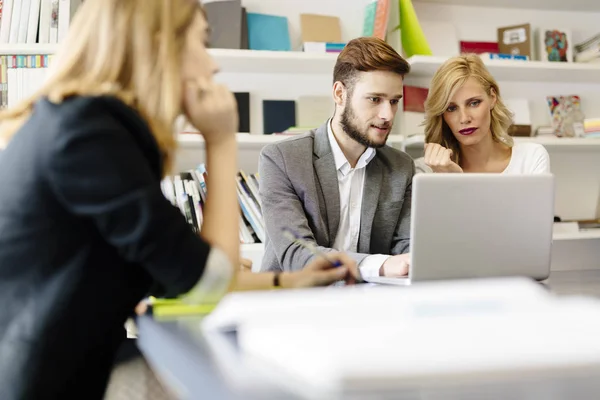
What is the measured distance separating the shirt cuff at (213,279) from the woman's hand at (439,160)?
4.87ft

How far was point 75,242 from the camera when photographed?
725 millimetres

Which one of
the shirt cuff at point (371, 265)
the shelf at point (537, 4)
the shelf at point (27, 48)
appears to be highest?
the shelf at point (537, 4)

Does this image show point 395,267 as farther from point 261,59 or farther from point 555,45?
point 555,45

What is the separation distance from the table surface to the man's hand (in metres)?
0.93

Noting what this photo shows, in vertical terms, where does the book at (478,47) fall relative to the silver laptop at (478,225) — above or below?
above

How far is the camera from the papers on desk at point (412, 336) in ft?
1.27

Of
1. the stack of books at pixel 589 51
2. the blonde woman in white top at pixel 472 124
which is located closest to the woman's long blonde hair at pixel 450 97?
the blonde woman in white top at pixel 472 124

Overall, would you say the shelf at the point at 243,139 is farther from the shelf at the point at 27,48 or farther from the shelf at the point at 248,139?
the shelf at the point at 27,48

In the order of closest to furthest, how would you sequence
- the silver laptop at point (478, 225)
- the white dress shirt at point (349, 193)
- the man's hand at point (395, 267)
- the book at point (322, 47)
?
the silver laptop at point (478, 225) < the man's hand at point (395, 267) < the white dress shirt at point (349, 193) < the book at point (322, 47)

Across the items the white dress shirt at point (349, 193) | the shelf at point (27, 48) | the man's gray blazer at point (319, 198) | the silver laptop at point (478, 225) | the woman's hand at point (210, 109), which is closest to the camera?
the woman's hand at point (210, 109)

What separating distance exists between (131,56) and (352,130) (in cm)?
135

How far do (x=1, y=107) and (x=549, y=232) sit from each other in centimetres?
198

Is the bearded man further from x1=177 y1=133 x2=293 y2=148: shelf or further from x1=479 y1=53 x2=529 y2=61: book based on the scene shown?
x1=479 y1=53 x2=529 y2=61: book

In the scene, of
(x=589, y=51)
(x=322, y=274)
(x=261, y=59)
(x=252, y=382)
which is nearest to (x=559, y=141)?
(x=589, y=51)
